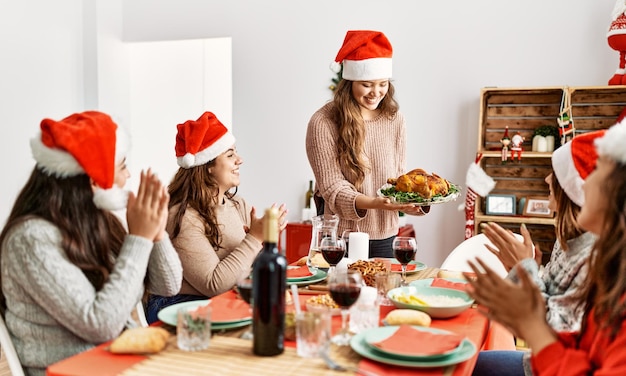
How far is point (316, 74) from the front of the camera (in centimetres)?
480

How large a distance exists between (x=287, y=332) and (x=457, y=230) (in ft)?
10.8

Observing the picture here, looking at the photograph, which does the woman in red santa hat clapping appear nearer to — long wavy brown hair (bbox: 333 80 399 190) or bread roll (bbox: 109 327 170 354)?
bread roll (bbox: 109 327 170 354)

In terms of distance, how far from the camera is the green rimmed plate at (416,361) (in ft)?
4.10

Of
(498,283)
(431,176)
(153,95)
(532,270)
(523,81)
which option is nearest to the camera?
Answer: (498,283)

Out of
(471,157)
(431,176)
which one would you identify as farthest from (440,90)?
(431,176)

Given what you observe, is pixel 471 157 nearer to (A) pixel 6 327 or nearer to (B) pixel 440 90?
(B) pixel 440 90

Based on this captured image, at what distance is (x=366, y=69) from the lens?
2721 millimetres

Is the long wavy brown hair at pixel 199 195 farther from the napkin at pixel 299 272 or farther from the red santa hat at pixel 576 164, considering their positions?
the red santa hat at pixel 576 164

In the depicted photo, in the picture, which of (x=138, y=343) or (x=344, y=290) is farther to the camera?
(x=344, y=290)

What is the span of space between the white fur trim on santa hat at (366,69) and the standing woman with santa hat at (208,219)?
71cm

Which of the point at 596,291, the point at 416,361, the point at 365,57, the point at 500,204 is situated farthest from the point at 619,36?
the point at 416,361

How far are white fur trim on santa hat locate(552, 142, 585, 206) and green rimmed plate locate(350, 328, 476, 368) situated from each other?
1.55 ft

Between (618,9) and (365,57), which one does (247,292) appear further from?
(618,9)

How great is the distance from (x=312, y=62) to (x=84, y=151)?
3.51 metres
